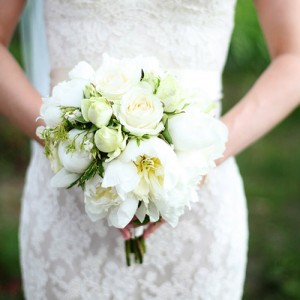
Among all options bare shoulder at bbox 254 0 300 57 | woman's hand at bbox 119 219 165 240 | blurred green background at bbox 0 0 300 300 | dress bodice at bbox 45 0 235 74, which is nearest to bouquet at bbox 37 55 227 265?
woman's hand at bbox 119 219 165 240

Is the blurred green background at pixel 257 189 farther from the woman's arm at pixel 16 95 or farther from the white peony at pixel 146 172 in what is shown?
the white peony at pixel 146 172

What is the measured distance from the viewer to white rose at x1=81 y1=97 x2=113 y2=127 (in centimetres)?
146

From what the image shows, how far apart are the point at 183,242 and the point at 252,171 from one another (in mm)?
3534

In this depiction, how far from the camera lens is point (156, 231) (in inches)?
79.7

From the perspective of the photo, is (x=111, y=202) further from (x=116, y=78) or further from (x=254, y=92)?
(x=254, y=92)

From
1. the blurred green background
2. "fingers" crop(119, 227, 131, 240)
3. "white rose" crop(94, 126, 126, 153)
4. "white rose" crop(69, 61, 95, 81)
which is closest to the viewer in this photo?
"white rose" crop(94, 126, 126, 153)

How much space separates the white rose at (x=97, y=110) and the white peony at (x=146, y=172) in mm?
77

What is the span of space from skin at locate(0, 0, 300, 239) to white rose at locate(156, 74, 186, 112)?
0.40 m

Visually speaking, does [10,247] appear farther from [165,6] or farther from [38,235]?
[165,6]

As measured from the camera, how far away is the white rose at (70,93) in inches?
60.5

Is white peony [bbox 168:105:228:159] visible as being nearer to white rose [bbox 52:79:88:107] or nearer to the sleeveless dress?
white rose [bbox 52:79:88:107]

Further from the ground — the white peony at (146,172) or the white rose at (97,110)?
the white rose at (97,110)

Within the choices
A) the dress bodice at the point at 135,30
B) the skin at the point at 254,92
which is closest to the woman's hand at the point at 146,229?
the skin at the point at 254,92

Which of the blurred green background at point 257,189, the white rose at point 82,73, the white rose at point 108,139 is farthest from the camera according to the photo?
the blurred green background at point 257,189
